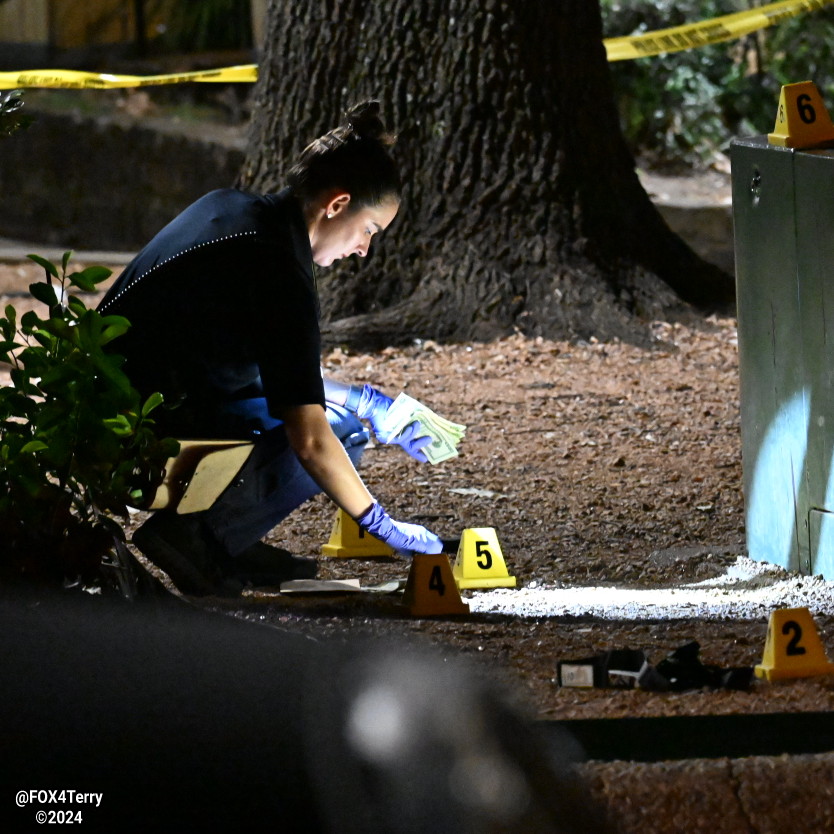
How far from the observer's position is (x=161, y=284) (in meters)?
3.88

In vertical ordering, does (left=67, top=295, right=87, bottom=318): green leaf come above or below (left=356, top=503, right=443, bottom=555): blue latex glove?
above

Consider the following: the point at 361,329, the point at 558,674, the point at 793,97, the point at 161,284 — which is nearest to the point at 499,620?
the point at 558,674

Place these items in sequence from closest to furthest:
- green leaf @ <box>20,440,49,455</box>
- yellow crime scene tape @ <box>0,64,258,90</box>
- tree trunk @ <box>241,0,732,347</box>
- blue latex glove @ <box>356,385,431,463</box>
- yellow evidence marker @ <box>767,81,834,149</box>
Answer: green leaf @ <box>20,440,49,455</box>, yellow evidence marker @ <box>767,81,834,149</box>, blue latex glove @ <box>356,385,431,463</box>, tree trunk @ <box>241,0,732,347</box>, yellow crime scene tape @ <box>0,64,258,90</box>

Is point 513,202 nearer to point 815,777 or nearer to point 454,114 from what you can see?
point 454,114

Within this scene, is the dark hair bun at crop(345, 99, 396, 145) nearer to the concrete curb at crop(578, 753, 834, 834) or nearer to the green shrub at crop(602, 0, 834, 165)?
the concrete curb at crop(578, 753, 834, 834)

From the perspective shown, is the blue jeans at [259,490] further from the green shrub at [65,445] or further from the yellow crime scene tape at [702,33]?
the yellow crime scene tape at [702,33]

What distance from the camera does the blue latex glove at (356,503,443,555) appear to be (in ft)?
13.1

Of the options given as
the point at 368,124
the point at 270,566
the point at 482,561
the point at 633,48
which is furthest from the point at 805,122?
the point at 633,48

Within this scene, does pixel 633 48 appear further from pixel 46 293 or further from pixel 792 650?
pixel 46 293

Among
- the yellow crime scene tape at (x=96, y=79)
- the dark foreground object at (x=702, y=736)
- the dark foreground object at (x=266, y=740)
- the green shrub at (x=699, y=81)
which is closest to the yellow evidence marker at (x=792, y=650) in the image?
the dark foreground object at (x=702, y=736)

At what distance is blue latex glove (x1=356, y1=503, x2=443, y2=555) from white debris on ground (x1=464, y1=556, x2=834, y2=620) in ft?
0.63

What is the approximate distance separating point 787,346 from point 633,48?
6.81 metres

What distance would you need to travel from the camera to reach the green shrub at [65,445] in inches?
118

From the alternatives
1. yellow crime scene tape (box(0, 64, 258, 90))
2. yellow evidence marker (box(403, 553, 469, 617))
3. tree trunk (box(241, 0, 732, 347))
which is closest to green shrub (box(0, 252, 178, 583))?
yellow evidence marker (box(403, 553, 469, 617))
